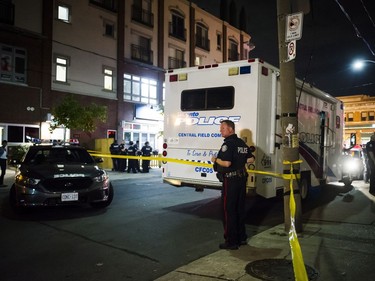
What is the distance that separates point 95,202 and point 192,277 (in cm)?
463

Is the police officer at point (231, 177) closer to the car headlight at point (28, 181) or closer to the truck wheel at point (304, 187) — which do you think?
the car headlight at point (28, 181)

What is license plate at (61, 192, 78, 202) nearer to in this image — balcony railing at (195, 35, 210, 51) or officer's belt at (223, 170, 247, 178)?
officer's belt at (223, 170, 247, 178)

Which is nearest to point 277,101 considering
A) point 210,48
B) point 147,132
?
point 147,132

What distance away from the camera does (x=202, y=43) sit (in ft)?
117

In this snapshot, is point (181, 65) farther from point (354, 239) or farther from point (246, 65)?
point (354, 239)

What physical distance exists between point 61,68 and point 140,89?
6864 mm

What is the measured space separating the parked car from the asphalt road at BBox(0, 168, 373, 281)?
1.22 ft

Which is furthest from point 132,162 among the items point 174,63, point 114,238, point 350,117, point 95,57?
→ point 350,117

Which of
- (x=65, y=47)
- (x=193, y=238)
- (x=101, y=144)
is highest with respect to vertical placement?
(x=65, y=47)

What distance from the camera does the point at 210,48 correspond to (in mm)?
36312

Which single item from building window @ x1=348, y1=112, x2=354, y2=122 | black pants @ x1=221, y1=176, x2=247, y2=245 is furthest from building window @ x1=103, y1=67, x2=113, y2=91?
building window @ x1=348, y1=112, x2=354, y2=122

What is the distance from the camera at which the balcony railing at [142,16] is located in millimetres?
28409

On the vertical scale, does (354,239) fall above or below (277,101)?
below

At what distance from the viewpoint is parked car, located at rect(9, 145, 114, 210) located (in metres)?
7.70
